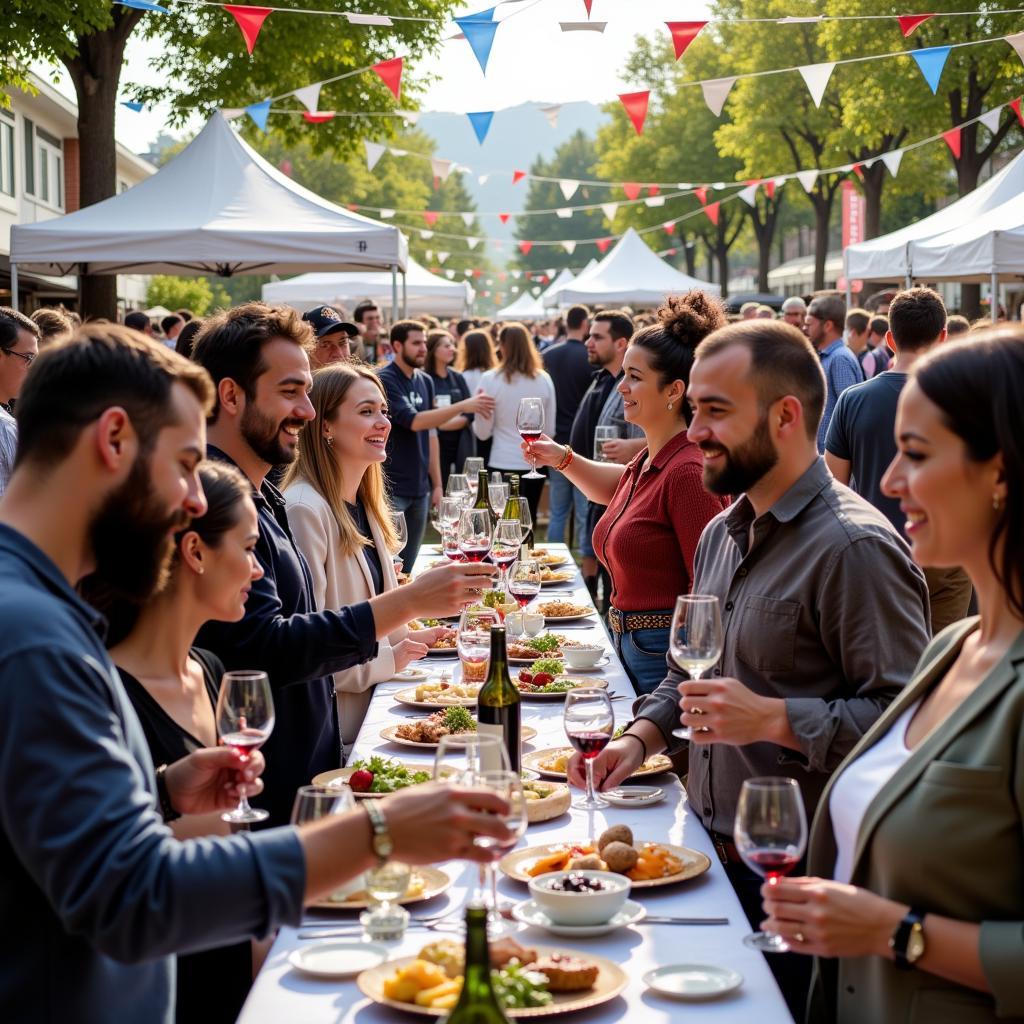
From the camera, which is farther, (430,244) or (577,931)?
(430,244)

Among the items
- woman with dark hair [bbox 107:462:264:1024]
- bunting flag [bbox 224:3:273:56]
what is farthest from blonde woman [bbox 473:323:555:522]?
woman with dark hair [bbox 107:462:264:1024]

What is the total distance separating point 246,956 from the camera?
2992mm

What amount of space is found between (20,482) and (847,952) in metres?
1.37

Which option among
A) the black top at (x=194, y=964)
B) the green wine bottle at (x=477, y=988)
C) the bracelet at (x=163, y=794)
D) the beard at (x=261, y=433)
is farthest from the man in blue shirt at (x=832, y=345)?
the green wine bottle at (x=477, y=988)

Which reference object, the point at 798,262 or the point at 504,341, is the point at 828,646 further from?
the point at 798,262

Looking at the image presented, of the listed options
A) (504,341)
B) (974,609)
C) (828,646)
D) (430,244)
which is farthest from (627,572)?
(430,244)

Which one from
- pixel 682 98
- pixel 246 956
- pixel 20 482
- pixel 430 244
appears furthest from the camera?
pixel 430 244

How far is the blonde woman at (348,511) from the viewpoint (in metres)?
4.40

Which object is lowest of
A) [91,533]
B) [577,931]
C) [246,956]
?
[246,956]

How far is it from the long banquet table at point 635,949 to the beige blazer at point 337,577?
1369 mm

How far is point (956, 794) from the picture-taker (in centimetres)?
204

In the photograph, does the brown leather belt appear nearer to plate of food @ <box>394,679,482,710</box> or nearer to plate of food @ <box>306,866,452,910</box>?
plate of food @ <box>394,679,482,710</box>

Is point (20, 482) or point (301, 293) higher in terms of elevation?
point (301, 293)

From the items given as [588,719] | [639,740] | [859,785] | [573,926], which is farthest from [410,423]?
[859,785]
